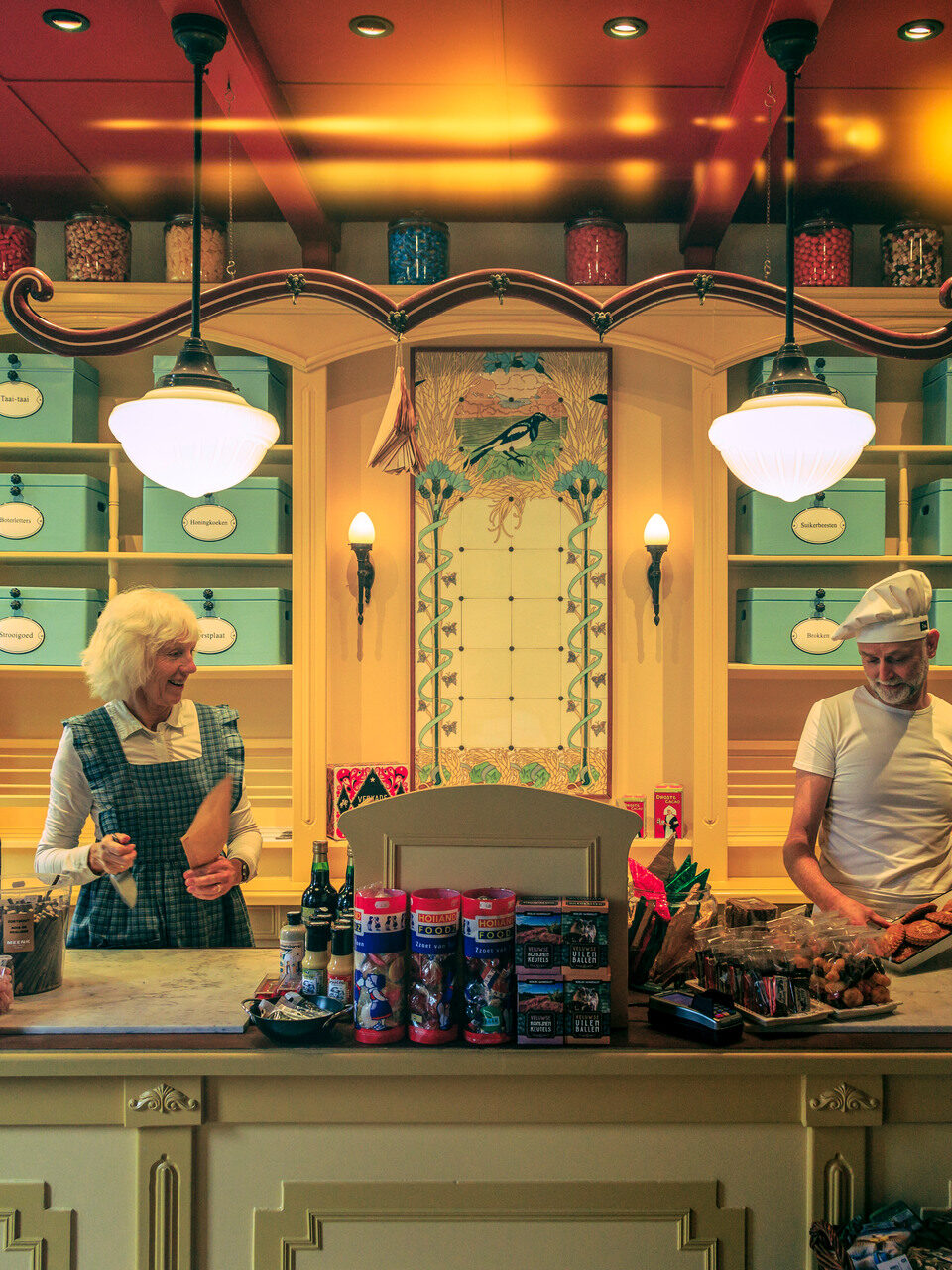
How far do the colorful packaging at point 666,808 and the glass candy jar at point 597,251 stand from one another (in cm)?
182

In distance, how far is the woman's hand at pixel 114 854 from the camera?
2102mm

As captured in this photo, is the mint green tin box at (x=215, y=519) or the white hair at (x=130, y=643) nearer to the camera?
the white hair at (x=130, y=643)

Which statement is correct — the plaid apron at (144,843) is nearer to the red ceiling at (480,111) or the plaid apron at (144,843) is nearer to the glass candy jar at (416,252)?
the red ceiling at (480,111)

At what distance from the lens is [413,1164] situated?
5.22 feet

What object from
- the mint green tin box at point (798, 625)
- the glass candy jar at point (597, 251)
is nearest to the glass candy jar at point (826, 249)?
the glass candy jar at point (597, 251)

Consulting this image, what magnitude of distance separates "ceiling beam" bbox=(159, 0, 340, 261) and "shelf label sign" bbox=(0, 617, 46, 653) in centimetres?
168

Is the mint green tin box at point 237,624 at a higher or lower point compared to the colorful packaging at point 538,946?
higher

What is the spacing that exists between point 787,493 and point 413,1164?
141 centimetres

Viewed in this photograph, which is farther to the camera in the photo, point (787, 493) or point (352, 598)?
point (352, 598)

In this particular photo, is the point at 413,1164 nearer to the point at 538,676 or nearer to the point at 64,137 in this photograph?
the point at 538,676

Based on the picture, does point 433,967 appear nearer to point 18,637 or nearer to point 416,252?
point 18,637

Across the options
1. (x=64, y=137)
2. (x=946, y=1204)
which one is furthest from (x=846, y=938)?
(x=64, y=137)

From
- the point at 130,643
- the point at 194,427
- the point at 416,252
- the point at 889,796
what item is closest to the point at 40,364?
the point at 416,252

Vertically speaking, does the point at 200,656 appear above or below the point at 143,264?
below
